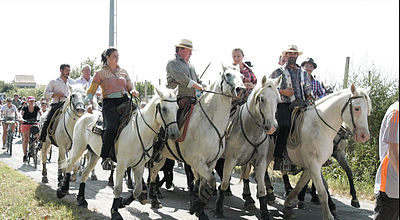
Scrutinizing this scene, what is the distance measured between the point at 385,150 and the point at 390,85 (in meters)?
7.53

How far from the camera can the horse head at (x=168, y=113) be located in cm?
571

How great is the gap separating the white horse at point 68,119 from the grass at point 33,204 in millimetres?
788

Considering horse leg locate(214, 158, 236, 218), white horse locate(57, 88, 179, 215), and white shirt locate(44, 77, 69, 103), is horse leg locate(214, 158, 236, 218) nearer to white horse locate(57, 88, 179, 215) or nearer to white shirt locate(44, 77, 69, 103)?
white horse locate(57, 88, 179, 215)

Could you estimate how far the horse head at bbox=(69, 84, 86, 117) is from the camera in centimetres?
812

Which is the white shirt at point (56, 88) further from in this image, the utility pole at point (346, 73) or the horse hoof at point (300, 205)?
the utility pole at point (346, 73)

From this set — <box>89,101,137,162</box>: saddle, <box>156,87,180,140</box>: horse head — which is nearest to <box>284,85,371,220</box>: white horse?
<box>156,87,180,140</box>: horse head

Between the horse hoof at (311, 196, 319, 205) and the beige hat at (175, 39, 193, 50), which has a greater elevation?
the beige hat at (175, 39, 193, 50)

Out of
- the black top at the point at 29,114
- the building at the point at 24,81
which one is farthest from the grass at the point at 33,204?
the building at the point at 24,81

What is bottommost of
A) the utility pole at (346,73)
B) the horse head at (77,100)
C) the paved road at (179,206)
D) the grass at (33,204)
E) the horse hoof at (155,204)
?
the paved road at (179,206)

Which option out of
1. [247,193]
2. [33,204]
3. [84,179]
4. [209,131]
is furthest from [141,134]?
[247,193]

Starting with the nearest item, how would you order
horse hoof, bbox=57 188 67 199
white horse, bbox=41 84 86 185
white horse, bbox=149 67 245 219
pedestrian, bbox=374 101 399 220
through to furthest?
pedestrian, bbox=374 101 399 220
white horse, bbox=149 67 245 219
horse hoof, bbox=57 188 67 199
white horse, bbox=41 84 86 185

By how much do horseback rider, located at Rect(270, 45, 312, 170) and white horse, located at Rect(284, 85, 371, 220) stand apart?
0.23m

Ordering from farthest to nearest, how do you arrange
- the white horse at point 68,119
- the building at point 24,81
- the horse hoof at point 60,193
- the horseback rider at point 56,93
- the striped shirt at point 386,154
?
the building at point 24,81 < the horseback rider at point 56,93 < the white horse at point 68,119 < the horse hoof at point 60,193 < the striped shirt at point 386,154

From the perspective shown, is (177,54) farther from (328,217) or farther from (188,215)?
(328,217)
